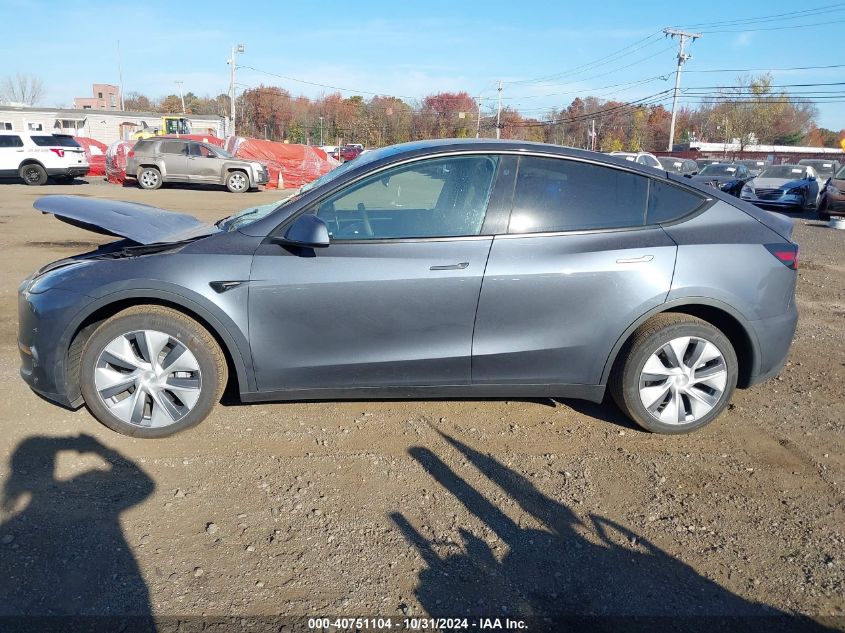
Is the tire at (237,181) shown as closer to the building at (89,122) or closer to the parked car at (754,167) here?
the parked car at (754,167)

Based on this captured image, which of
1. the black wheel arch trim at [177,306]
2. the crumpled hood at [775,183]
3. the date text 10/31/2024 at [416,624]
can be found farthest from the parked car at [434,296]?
the crumpled hood at [775,183]

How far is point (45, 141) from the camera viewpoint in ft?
69.9

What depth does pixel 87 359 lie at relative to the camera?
350 cm

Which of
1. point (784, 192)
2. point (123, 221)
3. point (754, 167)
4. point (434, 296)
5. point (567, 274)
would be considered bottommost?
point (434, 296)

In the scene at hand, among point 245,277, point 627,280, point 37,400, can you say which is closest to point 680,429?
point 627,280

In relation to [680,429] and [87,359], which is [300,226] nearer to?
[87,359]

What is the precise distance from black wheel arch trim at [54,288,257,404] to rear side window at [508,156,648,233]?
1690 millimetres

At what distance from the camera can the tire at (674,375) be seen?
3.72 m

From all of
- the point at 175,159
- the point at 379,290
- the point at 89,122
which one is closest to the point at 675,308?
the point at 379,290

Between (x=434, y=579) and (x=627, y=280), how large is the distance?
2011 mm

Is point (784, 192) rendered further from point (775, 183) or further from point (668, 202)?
point (668, 202)

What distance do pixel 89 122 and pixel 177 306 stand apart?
63006mm

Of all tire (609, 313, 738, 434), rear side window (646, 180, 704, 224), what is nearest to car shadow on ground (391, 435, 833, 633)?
tire (609, 313, 738, 434)

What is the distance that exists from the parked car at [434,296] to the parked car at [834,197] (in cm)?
1455
